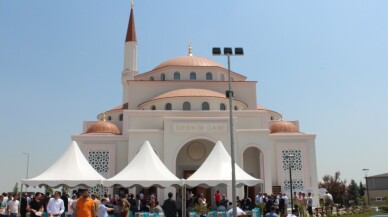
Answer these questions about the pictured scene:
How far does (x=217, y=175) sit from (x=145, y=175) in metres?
3.07

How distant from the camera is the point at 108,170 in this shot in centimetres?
2736

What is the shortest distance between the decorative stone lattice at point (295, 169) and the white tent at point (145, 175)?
13175 mm

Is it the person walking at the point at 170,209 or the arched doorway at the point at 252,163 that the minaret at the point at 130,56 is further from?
the person walking at the point at 170,209

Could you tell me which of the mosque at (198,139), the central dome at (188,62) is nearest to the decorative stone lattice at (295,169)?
the mosque at (198,139)

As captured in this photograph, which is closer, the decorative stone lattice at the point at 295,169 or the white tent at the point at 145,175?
the white tent at the point at 145,175

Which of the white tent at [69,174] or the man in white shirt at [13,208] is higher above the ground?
the white tent at [69,174]

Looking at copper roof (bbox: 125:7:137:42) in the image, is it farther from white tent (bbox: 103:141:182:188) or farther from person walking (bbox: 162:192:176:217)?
person walking (bbox: 162:192:176:217)

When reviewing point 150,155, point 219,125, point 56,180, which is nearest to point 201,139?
point 219,125

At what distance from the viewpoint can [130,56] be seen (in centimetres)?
3966

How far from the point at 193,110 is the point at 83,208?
20.1 m

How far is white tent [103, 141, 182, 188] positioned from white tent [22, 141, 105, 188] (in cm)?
88

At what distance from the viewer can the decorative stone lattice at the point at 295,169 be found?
28344mm

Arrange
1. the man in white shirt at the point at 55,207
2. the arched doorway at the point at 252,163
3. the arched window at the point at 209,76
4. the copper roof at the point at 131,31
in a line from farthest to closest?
the copper roof at the point at 131,31 < the arched window at the point at 209,76 < the arched doorway at the point at 252,163 < the man in white shirt at the point at 55,207

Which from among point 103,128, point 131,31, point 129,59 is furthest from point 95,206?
point 131,31
